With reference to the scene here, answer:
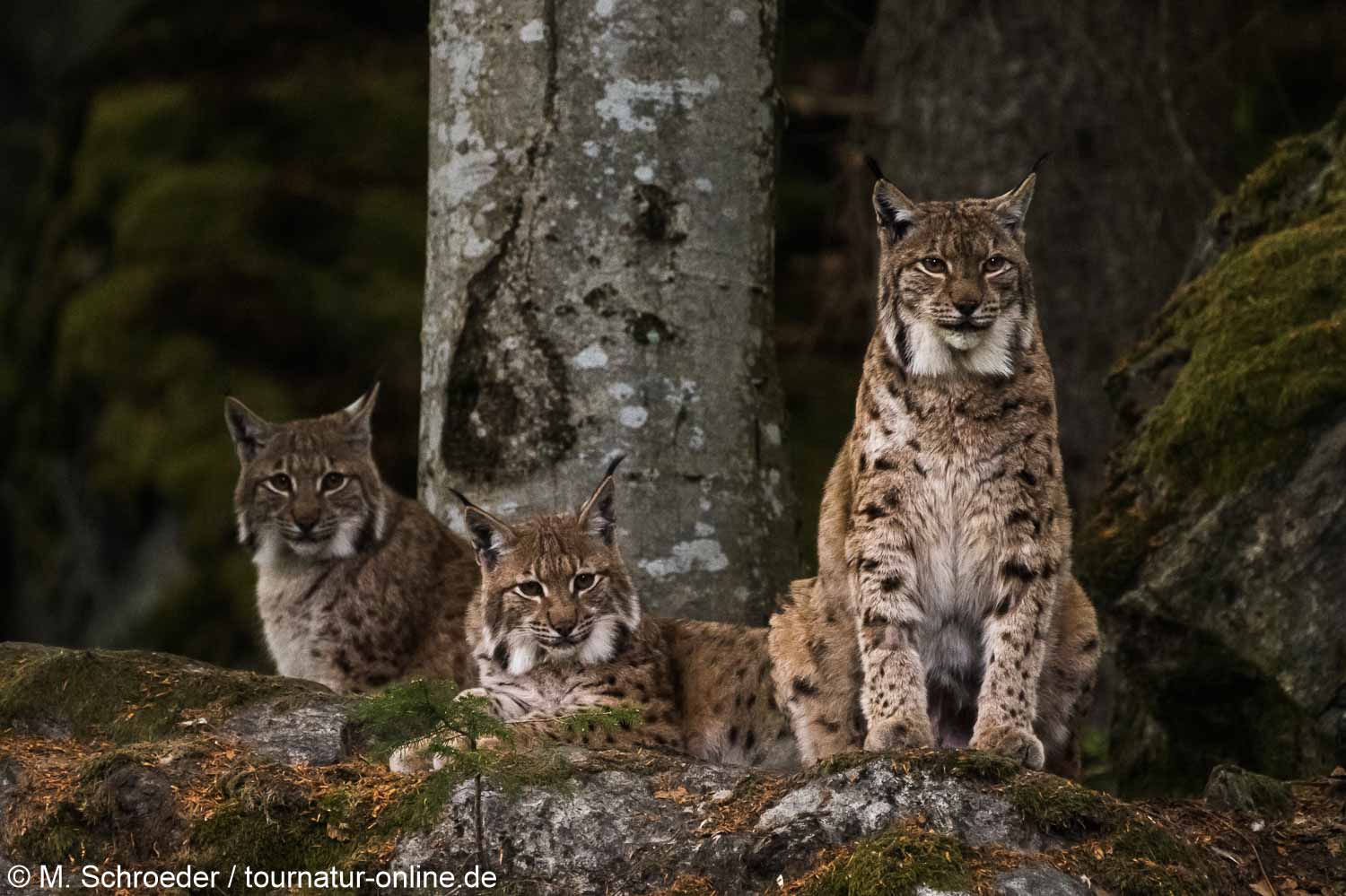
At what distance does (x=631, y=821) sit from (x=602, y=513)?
199 centimetres

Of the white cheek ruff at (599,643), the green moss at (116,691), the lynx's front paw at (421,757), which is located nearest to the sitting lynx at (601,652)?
the white cheek ruff at (599,643)

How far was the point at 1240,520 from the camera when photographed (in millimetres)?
6785

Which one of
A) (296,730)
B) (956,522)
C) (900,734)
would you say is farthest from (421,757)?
(956,522)

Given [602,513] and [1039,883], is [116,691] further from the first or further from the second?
[1039,883]

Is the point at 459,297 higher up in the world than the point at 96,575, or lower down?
higher up

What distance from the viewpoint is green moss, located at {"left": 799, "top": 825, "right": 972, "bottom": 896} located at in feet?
15.6

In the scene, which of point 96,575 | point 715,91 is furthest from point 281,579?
point 96,575

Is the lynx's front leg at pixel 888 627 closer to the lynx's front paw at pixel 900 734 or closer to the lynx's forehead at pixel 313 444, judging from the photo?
the lynx's front paw at pixel 900 734

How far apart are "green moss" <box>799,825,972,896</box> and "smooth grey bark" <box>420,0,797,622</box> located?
273 centimetres

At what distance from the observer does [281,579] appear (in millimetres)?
8297

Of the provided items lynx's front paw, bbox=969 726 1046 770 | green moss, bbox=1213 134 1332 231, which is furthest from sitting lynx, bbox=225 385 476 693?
green moss, bbox=1213 134 1332 231

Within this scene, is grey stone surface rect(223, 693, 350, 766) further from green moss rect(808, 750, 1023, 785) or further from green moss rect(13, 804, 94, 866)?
green moss rect(808, 750, 1023, 785)

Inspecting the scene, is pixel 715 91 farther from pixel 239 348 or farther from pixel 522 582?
pixel 239 348

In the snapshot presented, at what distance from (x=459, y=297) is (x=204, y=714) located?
231cm
